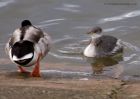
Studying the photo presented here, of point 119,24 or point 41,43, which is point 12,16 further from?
point 41,43

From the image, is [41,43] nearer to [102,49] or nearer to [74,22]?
[102,49]

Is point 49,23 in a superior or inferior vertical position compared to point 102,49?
superior

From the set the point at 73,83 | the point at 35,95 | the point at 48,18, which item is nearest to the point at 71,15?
the point at 48,18

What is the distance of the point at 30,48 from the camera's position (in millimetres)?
7469

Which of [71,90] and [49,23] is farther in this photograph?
[49,23]

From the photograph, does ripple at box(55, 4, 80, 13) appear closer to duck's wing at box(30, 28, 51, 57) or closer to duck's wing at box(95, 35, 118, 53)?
duck's wing at box(95, 35, 118, 53)

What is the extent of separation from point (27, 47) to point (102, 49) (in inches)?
155

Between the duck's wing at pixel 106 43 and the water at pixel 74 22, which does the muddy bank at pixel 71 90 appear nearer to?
the water at pixel 74 22

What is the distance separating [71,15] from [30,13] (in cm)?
118

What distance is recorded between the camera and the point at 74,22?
12.6m

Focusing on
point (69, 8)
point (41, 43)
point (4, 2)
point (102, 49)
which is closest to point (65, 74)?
point (41, 43)

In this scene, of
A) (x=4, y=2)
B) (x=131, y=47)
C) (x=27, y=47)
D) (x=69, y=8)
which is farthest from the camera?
(x=4, y=2)

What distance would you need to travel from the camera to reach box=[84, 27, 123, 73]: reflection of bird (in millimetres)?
10609

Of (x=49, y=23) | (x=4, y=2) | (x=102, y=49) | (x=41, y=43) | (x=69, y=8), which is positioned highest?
(x=41, y=43)
